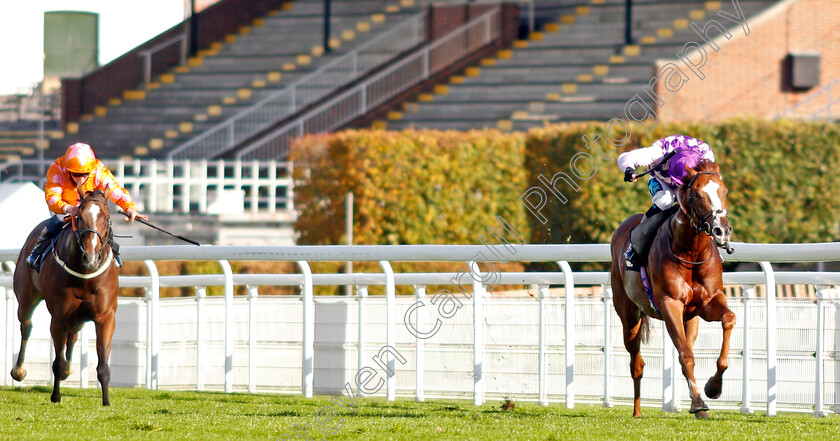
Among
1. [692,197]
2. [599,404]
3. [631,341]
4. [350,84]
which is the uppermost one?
[350,84]

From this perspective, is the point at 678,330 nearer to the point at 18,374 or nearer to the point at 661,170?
the point at 661,170

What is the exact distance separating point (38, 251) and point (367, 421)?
262 centimetres

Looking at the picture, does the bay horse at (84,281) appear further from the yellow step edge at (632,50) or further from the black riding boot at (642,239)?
the yellow step edge at (632,50)

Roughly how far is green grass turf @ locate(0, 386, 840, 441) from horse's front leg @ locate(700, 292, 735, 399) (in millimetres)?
210

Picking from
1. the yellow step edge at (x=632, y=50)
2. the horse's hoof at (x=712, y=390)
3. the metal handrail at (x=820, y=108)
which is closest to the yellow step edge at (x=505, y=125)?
the yellow step edge at (x=632, y=50)

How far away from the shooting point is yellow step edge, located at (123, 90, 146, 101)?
28.7 metres

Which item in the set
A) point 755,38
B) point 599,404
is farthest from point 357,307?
point 755,38

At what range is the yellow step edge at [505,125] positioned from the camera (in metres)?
22.8

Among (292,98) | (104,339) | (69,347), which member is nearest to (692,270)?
(104,339)

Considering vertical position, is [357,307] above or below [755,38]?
below

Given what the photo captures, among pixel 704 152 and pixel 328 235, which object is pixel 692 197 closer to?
pixel 704 152

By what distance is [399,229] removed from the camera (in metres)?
18.5

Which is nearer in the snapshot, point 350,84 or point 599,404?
point 599,404

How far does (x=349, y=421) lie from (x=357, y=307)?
2.09 meters
